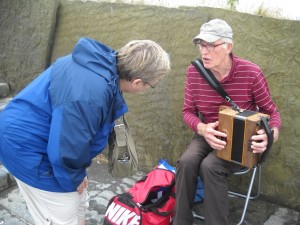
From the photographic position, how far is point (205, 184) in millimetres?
2475

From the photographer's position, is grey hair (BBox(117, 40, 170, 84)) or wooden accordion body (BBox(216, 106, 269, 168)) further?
wooden accordion body (BBox(216, 106, 269, 168))

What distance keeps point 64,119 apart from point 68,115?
0.03 meters

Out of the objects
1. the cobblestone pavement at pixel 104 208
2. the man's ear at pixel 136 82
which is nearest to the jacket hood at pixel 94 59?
the man's ear at pixel 136 82

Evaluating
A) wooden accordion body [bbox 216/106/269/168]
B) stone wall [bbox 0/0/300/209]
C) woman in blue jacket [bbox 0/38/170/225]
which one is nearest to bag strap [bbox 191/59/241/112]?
wooden accordion body [bbox 216/106/269/168]

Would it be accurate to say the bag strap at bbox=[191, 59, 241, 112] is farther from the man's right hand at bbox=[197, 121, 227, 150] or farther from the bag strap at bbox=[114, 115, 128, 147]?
the bag strap at bbox=[114, 115, 128, 147]

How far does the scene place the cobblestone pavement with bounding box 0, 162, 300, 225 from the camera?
298cm

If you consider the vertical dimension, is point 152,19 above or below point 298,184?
above

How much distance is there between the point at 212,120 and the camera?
9.29 ft

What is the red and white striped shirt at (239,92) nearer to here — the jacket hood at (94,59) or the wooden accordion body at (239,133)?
the wooden accordion body at (239,133)

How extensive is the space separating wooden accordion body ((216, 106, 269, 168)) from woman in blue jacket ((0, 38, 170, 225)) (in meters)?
0.65

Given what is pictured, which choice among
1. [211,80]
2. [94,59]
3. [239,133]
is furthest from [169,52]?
[94,59]

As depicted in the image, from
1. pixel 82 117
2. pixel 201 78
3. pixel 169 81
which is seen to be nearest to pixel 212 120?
pixel 201 78

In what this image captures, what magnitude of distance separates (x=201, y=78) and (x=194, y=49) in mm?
715

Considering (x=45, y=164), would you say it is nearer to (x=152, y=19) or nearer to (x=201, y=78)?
(x=201, y=78)
